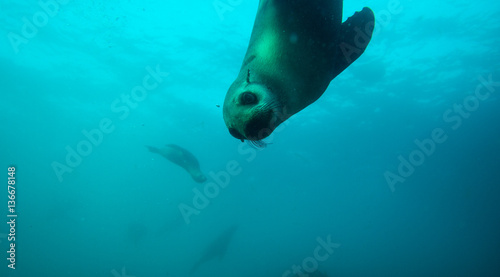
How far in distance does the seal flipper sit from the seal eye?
0.98m

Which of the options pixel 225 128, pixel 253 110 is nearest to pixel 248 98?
pixel 253 110

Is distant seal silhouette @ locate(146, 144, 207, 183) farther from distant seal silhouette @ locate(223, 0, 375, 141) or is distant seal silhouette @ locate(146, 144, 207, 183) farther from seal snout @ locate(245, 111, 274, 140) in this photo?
seal snout @ locate(245, 111, 274, 140)

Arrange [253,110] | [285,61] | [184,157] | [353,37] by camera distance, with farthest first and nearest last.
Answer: [184,157], [353,37], [285,61], [253,110]

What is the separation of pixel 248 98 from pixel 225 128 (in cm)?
2736

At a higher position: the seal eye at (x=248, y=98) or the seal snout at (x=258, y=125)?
the seal eye at (x=248, y=98)

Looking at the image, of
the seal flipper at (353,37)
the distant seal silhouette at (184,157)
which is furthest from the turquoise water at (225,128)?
the seal flipper at (353,37)

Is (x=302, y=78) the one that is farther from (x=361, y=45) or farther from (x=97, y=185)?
(x=97, y=185)

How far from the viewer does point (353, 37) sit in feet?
6.72

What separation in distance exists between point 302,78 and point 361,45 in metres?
0.84

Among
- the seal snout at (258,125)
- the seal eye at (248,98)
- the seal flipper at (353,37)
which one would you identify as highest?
the seal flipper at (353,37)

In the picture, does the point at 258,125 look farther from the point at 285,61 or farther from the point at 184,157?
the point at 184,157

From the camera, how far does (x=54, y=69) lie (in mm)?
A: 20750

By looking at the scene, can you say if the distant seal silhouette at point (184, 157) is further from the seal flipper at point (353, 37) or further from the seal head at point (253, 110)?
the seal head at point (253, 110)

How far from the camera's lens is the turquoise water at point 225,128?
14297 millimetres
